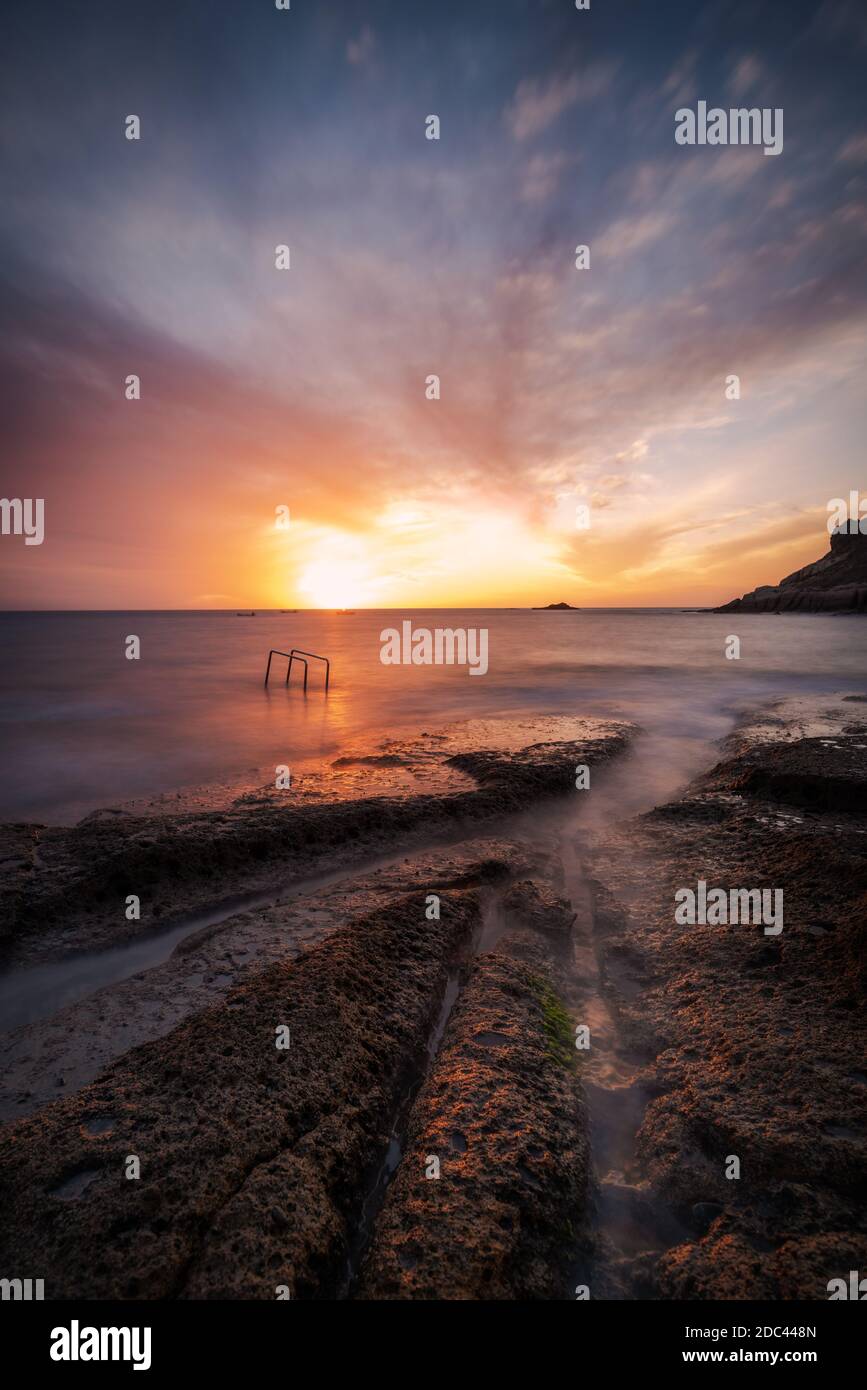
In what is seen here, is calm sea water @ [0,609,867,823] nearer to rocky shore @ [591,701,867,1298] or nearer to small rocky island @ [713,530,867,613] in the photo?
rocky shore @ [591,701,867,1298]

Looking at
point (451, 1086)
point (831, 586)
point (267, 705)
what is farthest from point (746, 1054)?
point (831, 586)

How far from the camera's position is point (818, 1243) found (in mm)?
1959

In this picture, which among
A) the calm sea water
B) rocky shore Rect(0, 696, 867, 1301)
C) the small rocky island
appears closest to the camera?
rocky shore Rect(0, 696, 867, 1301)

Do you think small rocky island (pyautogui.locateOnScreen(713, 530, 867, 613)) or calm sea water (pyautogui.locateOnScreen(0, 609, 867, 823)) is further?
small rocky island (pyautogui.locateOnScreen(713, 530, 867, 613))

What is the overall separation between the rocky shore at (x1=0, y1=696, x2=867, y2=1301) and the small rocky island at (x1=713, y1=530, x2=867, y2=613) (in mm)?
88033

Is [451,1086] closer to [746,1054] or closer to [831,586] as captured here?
[746,1054]

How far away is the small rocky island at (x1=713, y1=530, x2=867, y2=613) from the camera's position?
74812 millimetres

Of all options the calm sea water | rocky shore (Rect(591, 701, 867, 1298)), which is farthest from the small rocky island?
rocky shore (Rect(591, 701, 867, 1298))

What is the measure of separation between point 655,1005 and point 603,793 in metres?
4.88

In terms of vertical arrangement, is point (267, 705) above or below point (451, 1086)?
above

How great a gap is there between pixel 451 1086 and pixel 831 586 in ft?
357

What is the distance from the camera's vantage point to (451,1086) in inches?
106

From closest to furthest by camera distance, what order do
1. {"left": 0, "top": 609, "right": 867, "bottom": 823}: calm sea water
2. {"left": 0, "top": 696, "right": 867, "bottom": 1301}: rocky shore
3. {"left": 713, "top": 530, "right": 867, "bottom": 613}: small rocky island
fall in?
1. {"left": 0, "top": 696, "right": 867, "bottom": 1301}: rocky shore
2. {"left": 0, "top": 609, "right": 867, "bottom": 823}: calm sea water
3. {"left": 713, "top": 530, "right": 867, "bottom": 613}: small rocky island
